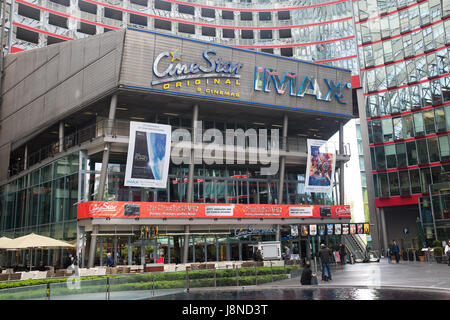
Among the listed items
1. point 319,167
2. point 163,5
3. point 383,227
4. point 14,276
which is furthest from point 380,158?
point 14,276

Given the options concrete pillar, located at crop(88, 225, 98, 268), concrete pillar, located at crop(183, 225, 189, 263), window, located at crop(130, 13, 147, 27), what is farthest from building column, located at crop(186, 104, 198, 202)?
window, located at crop(130, 13, 147, 27)

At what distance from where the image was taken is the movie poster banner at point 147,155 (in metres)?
29.1

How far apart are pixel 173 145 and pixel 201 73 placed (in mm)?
5681

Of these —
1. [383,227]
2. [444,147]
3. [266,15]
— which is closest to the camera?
[444,147]

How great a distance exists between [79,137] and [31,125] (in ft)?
31.4

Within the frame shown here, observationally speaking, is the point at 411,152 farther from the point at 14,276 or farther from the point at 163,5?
the point at 14,276

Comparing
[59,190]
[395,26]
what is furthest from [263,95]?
[395,26]

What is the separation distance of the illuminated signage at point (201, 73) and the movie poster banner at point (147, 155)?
331 cm

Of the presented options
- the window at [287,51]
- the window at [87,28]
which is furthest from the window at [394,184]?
the window at [87,28]

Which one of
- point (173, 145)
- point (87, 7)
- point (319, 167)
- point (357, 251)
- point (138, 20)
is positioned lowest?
point (357, 251)

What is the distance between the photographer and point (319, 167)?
37.4 m

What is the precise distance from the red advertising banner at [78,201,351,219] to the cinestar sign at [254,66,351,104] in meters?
9.39

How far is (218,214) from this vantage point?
32.6 meters

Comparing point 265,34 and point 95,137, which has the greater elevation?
point 265,34
